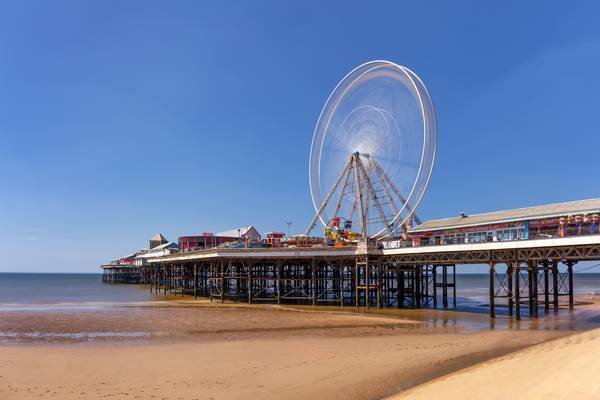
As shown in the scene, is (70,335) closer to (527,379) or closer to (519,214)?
(527,379)

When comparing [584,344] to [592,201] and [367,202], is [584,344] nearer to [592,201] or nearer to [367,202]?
[592,201]

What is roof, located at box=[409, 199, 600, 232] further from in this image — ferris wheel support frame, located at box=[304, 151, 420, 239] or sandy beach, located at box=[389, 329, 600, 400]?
sandy beach, located at box=[389, 329, 600, 400]

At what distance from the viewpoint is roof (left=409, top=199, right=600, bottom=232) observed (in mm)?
34844

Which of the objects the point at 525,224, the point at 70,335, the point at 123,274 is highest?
the point at 525,224

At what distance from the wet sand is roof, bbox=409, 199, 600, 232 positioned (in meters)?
7.61

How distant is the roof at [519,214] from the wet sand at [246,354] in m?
7.61

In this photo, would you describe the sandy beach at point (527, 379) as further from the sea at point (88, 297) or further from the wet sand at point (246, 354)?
the sea at point (88, 297)

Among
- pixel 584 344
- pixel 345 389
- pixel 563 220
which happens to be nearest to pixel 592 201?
pixel 563 220

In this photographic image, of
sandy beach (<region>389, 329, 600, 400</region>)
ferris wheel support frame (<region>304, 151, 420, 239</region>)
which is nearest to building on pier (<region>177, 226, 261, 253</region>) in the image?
ferris wheel support frame (<region>304, 151, 420, 239</region>)

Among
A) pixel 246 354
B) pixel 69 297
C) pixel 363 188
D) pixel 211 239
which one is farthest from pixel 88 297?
pixel 246 354

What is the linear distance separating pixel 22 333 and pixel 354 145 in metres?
36.1

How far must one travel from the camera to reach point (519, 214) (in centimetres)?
4000

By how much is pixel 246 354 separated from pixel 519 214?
27054mm

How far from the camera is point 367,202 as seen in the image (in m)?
51.8
